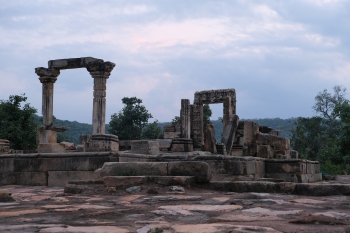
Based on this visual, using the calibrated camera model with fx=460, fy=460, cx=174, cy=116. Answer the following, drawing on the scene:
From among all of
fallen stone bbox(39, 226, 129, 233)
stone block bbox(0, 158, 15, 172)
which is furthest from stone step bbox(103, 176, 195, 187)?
stone block bbox(0, 158, 15, 172)

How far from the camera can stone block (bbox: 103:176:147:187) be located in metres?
6.70

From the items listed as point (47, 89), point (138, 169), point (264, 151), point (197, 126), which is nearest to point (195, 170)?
point (138, 169)

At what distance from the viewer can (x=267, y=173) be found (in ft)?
38.7

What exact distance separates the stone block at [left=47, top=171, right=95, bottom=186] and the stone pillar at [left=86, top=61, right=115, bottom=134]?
7848mm

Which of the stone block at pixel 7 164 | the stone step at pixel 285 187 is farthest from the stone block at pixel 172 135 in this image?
the stone step at pixel 285 187

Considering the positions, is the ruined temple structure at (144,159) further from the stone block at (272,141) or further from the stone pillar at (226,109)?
the stone pillar at (226,109)

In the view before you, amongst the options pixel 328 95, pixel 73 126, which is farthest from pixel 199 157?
pixel 73 126

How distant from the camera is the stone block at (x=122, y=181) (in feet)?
22.0

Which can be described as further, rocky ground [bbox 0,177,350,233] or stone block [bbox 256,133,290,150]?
stone block [bbox 256,133,290,150]

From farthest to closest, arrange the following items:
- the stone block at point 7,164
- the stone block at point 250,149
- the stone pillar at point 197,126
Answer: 1. the stone pillar at point 197,126
2. the stone block at point 250,149
3. the stone block at point 7,164

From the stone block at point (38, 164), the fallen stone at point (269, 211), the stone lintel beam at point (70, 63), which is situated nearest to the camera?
the fallen stone at point (269, 211)

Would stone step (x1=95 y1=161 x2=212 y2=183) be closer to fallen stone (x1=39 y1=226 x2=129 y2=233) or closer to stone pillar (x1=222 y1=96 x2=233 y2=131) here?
fallen stone (x1=39 y1=226 x2=129 y2=233)

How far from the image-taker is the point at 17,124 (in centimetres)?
3064

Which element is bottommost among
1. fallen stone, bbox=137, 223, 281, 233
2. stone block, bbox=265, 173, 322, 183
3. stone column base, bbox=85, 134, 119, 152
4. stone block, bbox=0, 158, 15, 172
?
stone block, bbox=265, 173, 322, 183
